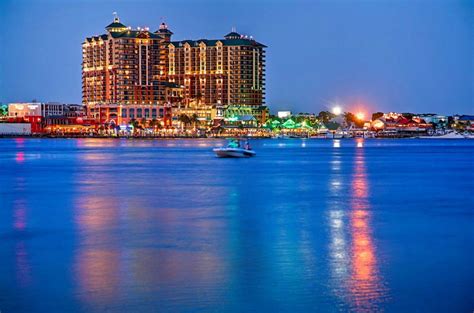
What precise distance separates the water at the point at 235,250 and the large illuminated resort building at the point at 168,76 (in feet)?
410

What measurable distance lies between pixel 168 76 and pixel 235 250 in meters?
157

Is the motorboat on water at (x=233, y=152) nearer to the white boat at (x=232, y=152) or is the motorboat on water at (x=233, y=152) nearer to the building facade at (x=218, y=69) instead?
the white boat at (x=232, y=152)

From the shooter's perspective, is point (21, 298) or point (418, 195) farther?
point (418, 195)

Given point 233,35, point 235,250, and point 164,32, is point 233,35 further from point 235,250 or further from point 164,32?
point 235,250

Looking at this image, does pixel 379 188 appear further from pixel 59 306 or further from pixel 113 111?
pixel 113 111

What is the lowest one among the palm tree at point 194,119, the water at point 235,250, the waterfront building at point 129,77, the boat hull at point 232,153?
the boat hull at point 232,153

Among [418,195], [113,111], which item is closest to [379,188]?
[418,195]

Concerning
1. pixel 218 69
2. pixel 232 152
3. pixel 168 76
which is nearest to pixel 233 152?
pixel 232 152

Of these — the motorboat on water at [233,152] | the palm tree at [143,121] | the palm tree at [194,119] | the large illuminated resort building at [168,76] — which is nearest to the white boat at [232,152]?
the motorboat on water at [233,152]

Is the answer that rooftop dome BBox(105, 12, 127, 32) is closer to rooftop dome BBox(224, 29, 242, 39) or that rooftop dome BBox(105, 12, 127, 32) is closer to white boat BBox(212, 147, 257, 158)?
rooftop dome BBox(224, 29, 242, 39)

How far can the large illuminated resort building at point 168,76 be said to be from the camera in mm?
156000

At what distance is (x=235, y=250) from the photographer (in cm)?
1680

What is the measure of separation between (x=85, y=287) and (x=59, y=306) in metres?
1.17

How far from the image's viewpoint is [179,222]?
21.5m
